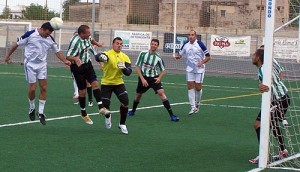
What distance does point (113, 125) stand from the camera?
14992 millimetres

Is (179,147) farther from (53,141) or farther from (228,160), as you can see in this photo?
(53,141)

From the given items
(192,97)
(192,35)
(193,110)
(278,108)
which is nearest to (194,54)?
(192,35)

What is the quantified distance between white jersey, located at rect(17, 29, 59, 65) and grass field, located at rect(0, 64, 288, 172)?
1344 mm

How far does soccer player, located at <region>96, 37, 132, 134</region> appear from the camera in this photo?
13.7m

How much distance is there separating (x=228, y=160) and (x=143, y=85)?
18.7 ft

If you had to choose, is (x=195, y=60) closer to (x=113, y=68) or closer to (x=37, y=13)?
(x=113, y=68)

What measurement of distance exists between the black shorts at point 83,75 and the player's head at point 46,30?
3.59 feet

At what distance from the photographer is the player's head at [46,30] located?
14139mm

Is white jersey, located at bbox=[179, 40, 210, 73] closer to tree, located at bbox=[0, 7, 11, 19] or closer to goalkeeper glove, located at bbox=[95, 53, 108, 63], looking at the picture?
goalkeeper glove, located at bbox=[95, 53, 108, 63]

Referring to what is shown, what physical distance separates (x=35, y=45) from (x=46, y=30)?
404 mm

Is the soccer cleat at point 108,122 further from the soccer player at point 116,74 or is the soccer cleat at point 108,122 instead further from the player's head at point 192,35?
the player's head at point 192,35

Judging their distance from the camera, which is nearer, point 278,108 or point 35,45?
point 278,108

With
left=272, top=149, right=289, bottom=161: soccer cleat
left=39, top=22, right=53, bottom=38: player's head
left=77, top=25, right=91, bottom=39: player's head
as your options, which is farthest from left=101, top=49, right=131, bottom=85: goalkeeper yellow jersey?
left=272, top=149, right=289, bottom=161: soccer cleat

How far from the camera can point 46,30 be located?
46.6ft
